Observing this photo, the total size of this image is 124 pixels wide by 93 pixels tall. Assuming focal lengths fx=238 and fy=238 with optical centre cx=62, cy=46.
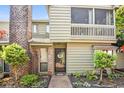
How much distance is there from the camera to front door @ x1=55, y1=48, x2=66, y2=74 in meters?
11.1

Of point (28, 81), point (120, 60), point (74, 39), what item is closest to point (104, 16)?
point (74, 39)

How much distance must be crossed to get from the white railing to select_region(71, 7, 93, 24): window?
325 millimetres

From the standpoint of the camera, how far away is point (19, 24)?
959cm

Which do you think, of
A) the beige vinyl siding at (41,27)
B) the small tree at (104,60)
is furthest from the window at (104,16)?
the small tree at (104,60)

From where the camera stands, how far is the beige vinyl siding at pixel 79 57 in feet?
35.1

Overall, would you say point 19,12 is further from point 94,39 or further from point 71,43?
point 94,39

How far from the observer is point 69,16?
10531 mm

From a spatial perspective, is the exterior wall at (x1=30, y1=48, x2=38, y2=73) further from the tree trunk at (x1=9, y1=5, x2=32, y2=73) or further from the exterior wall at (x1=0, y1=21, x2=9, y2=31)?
the exterior wall at (x1=0, y1=21, x2=9, y2=31)

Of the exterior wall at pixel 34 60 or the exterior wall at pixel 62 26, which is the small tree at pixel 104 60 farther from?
the exterior wall at pixel 34 60

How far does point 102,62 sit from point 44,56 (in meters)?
3.46

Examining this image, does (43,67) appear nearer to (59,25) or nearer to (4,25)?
(59,25)

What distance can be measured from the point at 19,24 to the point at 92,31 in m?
3.25

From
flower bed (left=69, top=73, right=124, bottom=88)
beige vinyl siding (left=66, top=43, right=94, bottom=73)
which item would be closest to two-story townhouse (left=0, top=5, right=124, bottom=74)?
beige vinyl siding (left=66, top=43, right=94, bottom=73)
